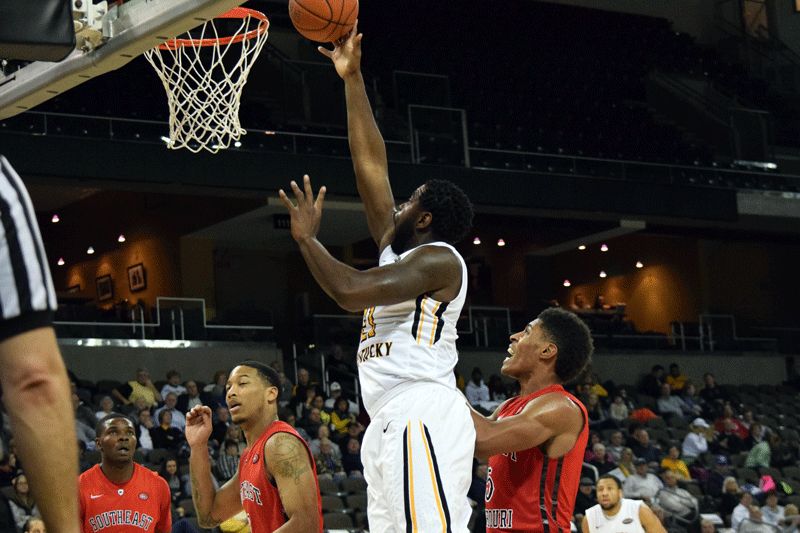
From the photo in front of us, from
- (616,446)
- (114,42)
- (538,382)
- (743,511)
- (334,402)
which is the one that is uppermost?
(114,42)

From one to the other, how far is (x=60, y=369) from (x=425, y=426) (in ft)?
5.84

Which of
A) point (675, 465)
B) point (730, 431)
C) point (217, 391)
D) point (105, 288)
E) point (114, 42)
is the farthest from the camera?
point (105, 288)

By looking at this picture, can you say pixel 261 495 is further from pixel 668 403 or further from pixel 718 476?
pixel 668 403

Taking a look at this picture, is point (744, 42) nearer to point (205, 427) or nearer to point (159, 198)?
point (159, 198)

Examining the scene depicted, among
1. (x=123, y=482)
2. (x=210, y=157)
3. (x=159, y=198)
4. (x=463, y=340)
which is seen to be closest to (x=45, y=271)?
(x=123, y=482)

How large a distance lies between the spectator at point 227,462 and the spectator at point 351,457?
1.58 meters

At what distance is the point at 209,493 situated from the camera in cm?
446

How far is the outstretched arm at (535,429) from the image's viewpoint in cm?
360

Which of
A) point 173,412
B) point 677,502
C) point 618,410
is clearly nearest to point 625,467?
point 677,502

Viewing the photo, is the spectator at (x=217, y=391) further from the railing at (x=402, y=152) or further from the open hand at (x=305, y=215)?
the open hand at (x=305, y=215)

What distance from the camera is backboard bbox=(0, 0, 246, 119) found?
505 cm

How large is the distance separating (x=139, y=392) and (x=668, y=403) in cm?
930

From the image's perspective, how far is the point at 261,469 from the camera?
4234 mm

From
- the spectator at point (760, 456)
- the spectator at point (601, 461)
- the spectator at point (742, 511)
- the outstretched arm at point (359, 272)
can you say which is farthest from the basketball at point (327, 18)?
the spectator at point (760, 456)
